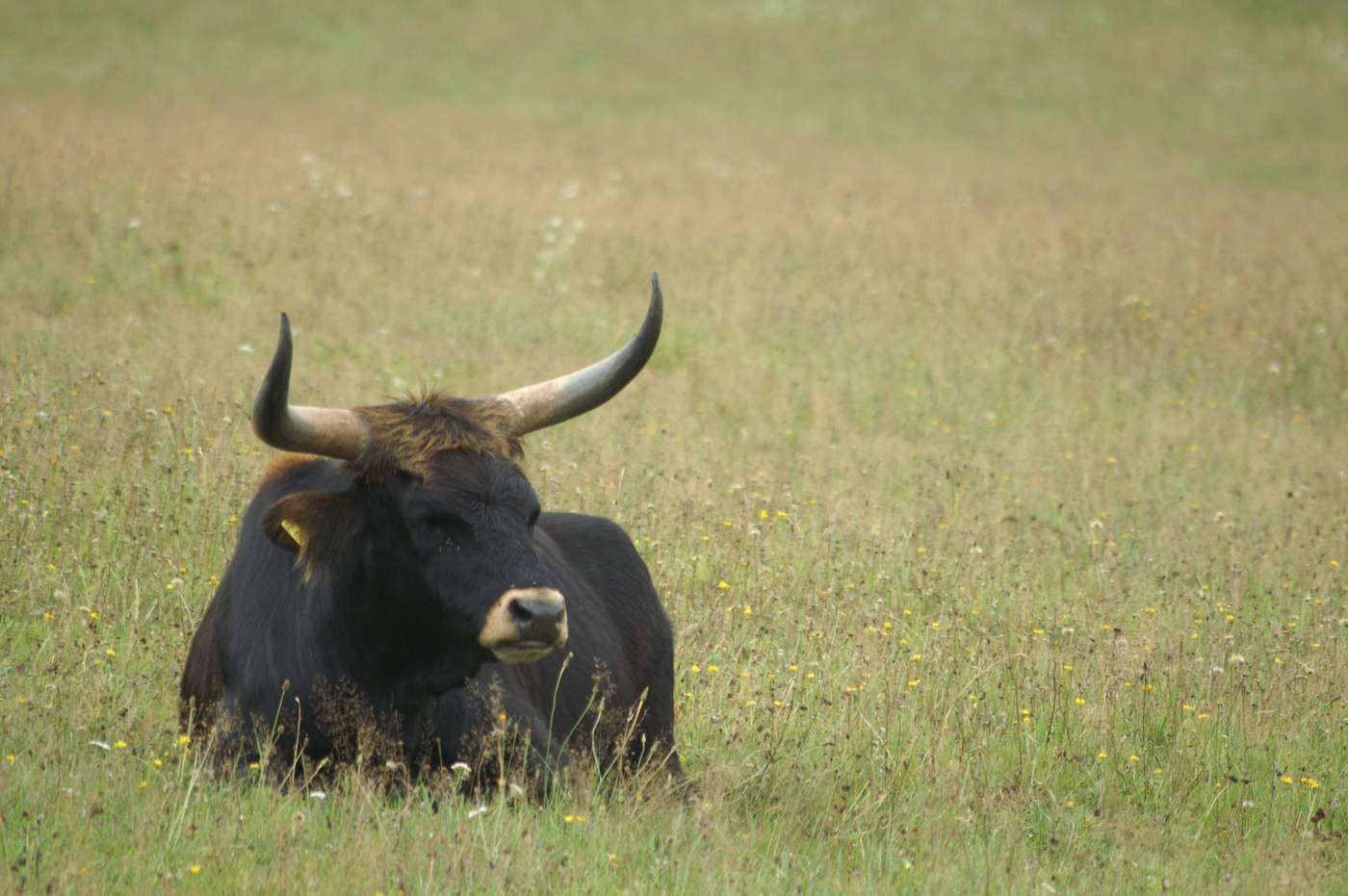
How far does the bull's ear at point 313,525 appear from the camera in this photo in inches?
201

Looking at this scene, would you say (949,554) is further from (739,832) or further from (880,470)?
(739,832)

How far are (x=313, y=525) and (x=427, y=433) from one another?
1.56 ft

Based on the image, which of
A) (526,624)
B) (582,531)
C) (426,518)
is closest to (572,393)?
(426,518)

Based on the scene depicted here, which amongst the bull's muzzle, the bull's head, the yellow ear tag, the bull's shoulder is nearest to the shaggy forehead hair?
the bull's head

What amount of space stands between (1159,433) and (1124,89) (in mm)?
26414

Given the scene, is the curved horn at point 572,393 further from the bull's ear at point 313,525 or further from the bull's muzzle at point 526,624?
A: the bull's muzzle at point 526,624

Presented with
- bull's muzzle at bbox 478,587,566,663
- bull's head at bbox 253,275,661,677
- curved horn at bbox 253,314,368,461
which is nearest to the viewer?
curved horn at bbox 253,314,368,461

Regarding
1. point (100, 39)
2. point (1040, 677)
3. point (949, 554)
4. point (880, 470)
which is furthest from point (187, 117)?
point (1040, 677)

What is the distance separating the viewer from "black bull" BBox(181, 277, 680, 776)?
197 inches

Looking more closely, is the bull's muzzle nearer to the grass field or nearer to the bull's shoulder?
the grass field

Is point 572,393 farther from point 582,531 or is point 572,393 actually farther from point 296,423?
point 582,531

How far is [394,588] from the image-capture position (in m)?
5.18

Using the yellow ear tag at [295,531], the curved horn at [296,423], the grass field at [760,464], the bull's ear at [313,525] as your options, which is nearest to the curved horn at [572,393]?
the curved horn at [296,423]

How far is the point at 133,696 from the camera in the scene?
6020 mm
